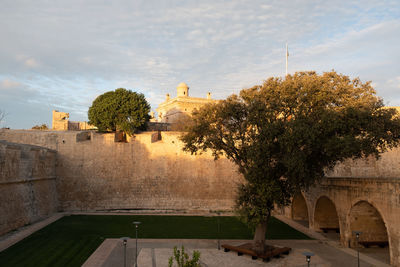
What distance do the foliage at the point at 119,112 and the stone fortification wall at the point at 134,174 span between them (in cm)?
109

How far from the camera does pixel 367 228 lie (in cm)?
1453

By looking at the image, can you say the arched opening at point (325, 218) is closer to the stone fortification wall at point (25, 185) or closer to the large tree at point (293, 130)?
the large tree at point (293, 130)

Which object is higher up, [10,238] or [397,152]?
[397,152]

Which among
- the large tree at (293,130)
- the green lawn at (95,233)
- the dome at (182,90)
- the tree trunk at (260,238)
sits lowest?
the green lawn at (95,233)

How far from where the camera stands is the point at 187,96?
133 ft

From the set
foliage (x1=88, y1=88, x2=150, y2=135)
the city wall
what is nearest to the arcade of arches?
the city wall

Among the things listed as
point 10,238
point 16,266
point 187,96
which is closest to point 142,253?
point 16,266

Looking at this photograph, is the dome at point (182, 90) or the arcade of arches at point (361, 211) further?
the dome at point (182, 90)

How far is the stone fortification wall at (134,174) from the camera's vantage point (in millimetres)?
23859

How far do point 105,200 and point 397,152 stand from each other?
22722 mm

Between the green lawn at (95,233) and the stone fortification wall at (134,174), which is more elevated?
the stone fortification wall at (134,174)

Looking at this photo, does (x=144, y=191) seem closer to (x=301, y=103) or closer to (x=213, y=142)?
(x=213, y=142)

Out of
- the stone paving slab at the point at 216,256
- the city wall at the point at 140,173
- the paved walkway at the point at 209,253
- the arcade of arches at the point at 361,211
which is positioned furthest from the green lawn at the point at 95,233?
the city wall at the point at 140,173

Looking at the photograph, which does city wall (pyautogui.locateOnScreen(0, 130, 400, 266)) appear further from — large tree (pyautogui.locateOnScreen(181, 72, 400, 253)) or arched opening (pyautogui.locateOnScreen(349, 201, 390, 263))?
large tree (pyautogui.locateOnScreen(181, 72, 400, 253))
